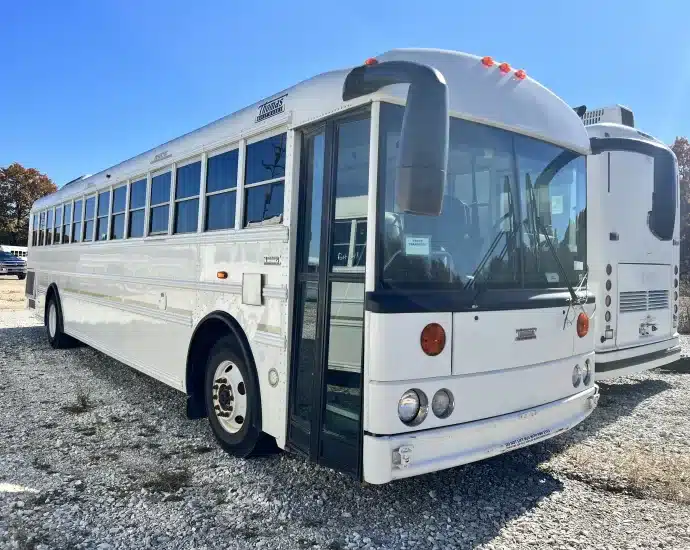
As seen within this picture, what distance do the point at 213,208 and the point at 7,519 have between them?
2550 mm

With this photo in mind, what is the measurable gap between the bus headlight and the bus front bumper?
7 centimetres

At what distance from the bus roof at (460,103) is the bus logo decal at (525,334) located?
1.26 meters

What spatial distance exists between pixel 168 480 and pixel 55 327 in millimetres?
6567

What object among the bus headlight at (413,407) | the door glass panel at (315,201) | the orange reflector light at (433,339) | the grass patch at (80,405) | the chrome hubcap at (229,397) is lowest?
the grass patch at (80,405)

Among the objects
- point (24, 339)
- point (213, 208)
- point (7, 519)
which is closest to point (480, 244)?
point (213, 208)

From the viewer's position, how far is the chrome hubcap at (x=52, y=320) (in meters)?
9.47

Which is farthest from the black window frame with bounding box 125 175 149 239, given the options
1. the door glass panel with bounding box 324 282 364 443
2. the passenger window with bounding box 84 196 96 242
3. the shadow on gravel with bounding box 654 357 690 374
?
the shadow on gravel with bounding box 654 357 690 374

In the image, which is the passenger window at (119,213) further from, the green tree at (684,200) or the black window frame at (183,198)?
the green tree at (684,200)

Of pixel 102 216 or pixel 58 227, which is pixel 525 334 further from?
pixel 58 227

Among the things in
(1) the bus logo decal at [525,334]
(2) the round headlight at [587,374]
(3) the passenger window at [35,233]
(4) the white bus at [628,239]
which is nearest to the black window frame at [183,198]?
(1) the bus logo decal at [525,334]

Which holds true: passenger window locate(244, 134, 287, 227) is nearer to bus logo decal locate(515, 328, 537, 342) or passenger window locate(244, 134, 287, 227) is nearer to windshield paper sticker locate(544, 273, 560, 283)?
bus logo decal locate(515, 328, 537, 342)

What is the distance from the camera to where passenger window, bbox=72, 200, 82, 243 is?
8242 mm

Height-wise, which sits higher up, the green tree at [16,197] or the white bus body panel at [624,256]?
the green tree at [16,197]

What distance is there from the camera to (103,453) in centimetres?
446
